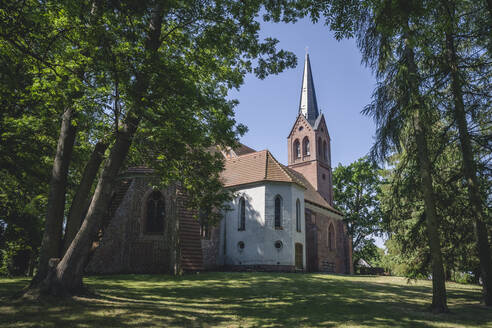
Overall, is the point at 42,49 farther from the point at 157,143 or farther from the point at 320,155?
the point at 320,155

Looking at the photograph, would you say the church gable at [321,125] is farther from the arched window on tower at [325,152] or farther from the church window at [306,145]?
the church window at [306,145]

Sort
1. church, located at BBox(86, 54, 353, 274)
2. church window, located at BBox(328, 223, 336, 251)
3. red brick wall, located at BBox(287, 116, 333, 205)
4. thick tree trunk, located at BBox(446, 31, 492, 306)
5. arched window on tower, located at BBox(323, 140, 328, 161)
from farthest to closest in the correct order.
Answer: arched window on tower, located at BBox(323, 140, 328, 161)
red brick wall, located at BBox(287, 116, 333, 205)
church window, located at BBox(328, 223, 336, 251)
church, located at BBox(86, 54, 353, 274)
thick tree trunk, located at BBox(446, 31, 492, 306)

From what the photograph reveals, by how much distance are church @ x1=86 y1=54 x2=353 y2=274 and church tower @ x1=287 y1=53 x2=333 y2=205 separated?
626mm

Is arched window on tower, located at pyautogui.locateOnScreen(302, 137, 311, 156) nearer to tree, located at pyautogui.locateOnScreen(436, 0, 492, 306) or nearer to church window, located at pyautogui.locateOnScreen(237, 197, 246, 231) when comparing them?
church window, located at pyautogui.locateOnScreen(237, 197, 246, 231)

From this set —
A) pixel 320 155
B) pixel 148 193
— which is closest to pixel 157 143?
pixel 148 193

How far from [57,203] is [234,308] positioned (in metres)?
5.76

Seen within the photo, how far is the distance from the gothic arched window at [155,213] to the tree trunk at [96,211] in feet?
34.8

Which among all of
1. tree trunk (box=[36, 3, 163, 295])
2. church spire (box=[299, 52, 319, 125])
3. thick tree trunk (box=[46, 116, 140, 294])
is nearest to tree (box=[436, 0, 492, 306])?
tree trunk (box=[36, 3, 163, 295])

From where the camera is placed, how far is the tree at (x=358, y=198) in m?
38.0

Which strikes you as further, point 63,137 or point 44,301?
point 63,137

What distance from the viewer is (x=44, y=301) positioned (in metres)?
7.43

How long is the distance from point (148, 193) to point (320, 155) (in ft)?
77.4

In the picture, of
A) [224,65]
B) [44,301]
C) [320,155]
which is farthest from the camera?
[320,155]

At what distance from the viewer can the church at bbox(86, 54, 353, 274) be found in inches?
704
